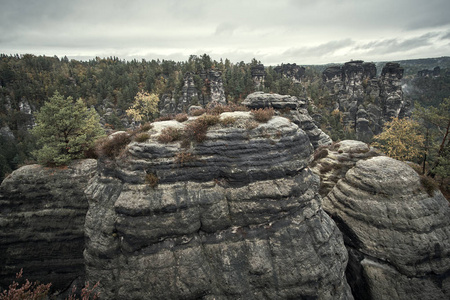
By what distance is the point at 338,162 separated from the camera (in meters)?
25.2

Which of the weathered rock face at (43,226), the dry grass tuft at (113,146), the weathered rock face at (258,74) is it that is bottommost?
the weathered rock face at (43,226)

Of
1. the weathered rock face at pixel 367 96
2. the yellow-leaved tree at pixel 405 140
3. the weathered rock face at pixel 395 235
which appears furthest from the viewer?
the weathered rock face at pixel 367 96

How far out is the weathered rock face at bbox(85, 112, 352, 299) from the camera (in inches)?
567

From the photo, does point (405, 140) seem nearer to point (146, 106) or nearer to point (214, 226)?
point (214, 226)

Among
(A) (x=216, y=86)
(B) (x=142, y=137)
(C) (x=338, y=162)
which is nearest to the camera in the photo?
(B) (x=142, y=137)

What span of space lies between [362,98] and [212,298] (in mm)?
140524

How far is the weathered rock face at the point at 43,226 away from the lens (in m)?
19.0

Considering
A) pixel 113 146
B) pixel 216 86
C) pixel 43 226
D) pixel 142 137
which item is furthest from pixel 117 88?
pixel 142 137

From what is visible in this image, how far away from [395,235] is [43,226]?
31.4m

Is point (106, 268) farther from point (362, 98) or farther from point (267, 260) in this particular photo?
point (362, 98)

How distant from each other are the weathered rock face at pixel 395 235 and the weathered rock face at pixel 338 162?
15.7ft

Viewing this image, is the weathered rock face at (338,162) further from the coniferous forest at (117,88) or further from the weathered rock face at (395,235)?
the coniferous forest at (117,88)

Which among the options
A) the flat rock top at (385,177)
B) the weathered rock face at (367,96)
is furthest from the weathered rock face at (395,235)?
the weathered rock face at (367,96)

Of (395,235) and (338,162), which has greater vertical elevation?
(338,162)
